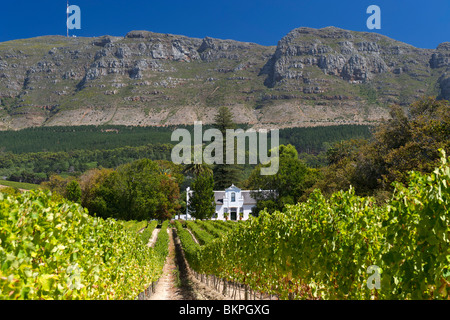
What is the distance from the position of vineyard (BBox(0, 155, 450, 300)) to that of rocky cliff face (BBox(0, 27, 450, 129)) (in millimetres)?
125889

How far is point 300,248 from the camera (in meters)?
7.03

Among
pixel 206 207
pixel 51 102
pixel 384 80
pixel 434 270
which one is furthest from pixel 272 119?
pixel 434 270

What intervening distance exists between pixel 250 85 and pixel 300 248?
16822 centimetres

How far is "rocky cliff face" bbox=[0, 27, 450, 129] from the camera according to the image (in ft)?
463

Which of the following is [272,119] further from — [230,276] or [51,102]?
[230,276]

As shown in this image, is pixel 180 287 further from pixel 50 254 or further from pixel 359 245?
pixel 50 254

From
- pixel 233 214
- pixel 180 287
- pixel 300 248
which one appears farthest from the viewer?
pixel 233 214

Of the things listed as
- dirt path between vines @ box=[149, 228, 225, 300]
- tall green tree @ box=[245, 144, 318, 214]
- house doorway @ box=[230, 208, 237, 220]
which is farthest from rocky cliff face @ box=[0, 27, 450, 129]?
dirt path between vines @ box=[149, 228, 225, 300]

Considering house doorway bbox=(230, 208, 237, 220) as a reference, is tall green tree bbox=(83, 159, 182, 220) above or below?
above

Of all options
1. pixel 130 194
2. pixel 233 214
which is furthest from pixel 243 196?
pixel 130 194

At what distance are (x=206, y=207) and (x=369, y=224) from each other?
46335 millimetres

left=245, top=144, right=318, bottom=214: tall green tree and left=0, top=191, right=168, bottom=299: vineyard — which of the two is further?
left=245, top=144, right=318, bottom=214: tall green tree

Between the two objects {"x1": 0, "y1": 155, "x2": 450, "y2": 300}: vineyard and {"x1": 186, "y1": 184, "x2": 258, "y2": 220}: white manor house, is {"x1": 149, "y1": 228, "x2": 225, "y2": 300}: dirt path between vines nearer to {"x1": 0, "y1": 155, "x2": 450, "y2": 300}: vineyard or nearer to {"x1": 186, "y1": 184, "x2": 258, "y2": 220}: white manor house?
{"x1": 0, "y1": 155, "x2": 450, "y2": 300}: vineyard

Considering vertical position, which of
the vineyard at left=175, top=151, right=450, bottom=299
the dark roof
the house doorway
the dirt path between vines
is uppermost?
the dark roof
